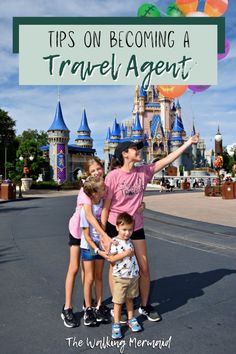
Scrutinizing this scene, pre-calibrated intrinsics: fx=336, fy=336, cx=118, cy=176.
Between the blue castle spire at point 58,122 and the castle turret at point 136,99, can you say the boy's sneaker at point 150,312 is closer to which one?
the blue castle spire at point 58,122

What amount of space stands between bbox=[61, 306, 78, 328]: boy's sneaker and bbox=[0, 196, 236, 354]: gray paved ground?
0.06m

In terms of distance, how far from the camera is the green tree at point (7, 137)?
40.8 metres

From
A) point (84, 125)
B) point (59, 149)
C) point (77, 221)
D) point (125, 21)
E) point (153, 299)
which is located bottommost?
point (153, 299)

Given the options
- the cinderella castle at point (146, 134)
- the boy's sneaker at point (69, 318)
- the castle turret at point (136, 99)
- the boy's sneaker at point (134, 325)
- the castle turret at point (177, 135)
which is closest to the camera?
the boy's sneaker at point (134, 325)

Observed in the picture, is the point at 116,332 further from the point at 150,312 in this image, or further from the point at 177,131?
the point at 177,131

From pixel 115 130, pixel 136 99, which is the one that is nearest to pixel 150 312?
pixel 115 130

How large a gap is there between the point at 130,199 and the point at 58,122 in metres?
44.0

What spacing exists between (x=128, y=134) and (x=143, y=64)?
70.4m

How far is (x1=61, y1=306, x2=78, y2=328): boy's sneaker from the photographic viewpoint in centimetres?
303

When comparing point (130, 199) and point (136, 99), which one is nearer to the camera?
point (130, 199)

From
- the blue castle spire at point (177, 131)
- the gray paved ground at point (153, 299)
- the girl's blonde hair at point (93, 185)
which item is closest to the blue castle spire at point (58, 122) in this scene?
the blue castle spire at point (177, 131)

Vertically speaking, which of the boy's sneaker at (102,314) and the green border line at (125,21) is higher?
the green border line at (125,21)

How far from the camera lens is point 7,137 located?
137ft

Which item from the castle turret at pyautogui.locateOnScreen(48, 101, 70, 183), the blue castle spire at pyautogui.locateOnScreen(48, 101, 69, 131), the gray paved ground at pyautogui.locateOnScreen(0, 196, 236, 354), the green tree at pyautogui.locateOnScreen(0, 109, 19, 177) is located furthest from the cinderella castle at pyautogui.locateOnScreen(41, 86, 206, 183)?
the gray paved ground at pyautogui.locateOnScreen(0, 196, 236, 354)
